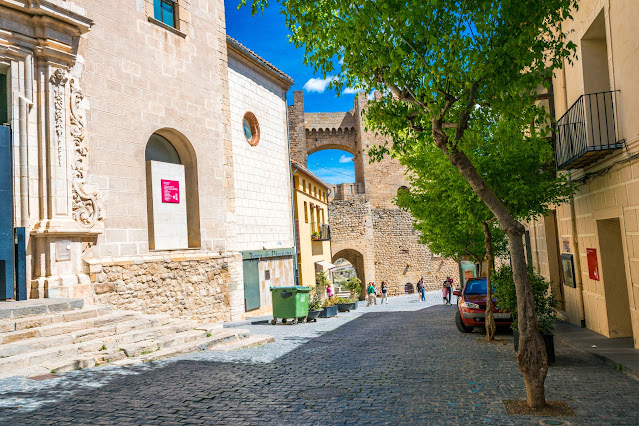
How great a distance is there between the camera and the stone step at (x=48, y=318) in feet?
25.8

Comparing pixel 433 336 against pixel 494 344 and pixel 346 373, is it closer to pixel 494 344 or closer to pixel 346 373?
pixel 494 344

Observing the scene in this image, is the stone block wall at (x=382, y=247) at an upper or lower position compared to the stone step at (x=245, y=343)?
upper

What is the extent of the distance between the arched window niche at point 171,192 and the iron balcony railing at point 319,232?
49.2 feet

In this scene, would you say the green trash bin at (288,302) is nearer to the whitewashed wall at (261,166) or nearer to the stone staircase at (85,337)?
the whitewashed wall at (261,166)

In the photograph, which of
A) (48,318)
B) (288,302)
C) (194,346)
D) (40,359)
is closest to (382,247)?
(288,302)

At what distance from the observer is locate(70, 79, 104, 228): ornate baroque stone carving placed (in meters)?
10.5

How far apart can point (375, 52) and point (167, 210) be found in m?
7.86

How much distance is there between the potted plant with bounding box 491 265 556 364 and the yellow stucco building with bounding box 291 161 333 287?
46.5 ft

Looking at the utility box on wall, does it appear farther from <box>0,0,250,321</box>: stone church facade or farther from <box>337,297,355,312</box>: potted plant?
<box>337,297,355,312</box>: potted plant

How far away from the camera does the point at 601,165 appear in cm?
991

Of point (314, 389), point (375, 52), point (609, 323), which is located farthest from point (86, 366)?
point (609, 323)

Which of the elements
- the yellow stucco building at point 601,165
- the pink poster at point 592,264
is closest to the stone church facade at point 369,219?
the yellow stucco building at point 601,165

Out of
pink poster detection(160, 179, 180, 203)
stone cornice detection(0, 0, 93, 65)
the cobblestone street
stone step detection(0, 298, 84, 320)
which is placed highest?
stone cornice detection(0, 0, 93, 65)

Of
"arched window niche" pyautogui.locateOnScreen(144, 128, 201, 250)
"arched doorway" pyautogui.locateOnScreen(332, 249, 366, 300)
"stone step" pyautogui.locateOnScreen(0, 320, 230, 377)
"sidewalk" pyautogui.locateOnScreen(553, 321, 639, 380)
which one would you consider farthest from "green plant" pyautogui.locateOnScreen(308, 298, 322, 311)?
"arched doorway" pyautogui.locateOnScreen(332, 249, 366, 300)
